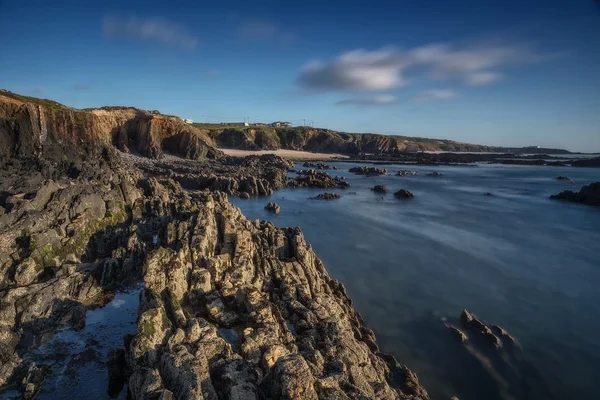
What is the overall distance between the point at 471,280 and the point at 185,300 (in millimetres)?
21255

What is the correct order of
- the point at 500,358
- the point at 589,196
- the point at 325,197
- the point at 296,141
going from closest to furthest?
the point at 500,358, the point at 589,196, the point at 325,197, the point at 296,141

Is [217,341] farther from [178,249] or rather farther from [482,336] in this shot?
[482,336]

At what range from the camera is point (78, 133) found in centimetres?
5991

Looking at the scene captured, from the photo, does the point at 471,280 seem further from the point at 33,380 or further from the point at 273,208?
the point at 273,208

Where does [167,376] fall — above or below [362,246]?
above

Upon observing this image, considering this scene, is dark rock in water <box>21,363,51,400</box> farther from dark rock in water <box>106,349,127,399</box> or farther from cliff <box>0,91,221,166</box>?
cliff <box>0,91,221,166</box>

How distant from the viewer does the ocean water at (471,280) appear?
15.6m

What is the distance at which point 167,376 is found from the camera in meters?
8.03

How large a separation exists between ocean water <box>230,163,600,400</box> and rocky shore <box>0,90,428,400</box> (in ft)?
9.79

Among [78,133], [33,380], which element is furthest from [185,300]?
[78,133]

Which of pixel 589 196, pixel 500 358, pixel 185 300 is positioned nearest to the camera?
pixel 185 300

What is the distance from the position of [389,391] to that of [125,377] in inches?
309

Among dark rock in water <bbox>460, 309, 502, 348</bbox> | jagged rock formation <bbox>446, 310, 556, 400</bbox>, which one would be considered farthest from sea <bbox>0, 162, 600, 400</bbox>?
dark rock in water <bbox>460, 309, 502, 348</bbox>

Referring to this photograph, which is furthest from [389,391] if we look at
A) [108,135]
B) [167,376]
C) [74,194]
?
[108,135]
